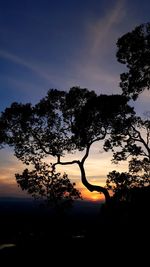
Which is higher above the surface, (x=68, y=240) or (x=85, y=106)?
(x=85, y=106)

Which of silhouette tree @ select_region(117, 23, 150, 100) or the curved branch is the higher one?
silhouette tree @ select_region(117, 23, 150, 100)

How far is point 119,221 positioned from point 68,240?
238 inches

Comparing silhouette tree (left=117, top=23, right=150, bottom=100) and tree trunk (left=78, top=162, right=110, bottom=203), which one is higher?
silhouette tree (left=117, top=23, right=150, bottom=100)

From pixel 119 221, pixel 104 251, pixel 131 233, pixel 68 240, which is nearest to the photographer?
pixel 104 251

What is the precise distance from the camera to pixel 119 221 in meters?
31.8

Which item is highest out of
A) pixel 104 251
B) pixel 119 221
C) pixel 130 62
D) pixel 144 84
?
pixel 130 62

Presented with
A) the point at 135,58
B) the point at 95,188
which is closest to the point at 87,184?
the point at 95,188

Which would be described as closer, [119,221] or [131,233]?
[131,233]

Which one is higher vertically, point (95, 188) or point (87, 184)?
point (87, 184)

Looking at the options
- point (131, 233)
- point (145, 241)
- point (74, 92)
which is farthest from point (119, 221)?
point (74, 92)

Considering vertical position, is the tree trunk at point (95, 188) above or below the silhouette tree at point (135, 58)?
below

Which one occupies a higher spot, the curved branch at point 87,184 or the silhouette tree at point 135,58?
the silhouette tree at point 135,58

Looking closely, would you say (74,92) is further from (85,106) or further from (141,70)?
(141,70)

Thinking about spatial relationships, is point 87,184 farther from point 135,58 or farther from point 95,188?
point 135,58
